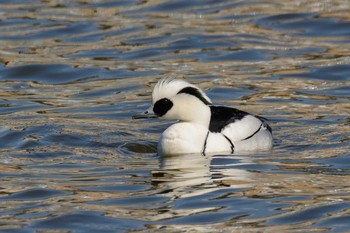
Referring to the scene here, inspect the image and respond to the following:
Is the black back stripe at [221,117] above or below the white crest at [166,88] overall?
below

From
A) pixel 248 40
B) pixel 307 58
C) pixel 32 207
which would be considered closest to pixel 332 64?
pixel 307 58

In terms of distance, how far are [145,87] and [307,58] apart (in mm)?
2793

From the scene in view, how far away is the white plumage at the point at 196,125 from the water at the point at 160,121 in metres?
0.17

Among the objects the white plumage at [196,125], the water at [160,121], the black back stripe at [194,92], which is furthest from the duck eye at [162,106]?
the water at [160,121]

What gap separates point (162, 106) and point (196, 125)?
0.47 meters

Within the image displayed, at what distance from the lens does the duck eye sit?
1177cm

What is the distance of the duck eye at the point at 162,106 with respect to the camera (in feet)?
38.6

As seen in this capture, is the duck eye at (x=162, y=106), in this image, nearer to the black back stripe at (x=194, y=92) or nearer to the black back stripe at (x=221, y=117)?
the black back stripe at (x=194, y=92)

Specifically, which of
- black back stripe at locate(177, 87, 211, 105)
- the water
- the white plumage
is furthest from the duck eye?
the water

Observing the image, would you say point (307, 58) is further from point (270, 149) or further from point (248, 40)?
point (270, 149)

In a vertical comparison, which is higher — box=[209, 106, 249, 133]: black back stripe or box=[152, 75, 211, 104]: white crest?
box=[152, 75, 211, 104]: white crest

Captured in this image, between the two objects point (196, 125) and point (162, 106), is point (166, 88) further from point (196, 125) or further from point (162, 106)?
point (196, 125)

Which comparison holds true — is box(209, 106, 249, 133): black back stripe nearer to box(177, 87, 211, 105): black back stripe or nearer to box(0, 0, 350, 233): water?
box(177, 87, 211, 105): black back stripe

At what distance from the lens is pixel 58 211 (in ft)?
30.0
